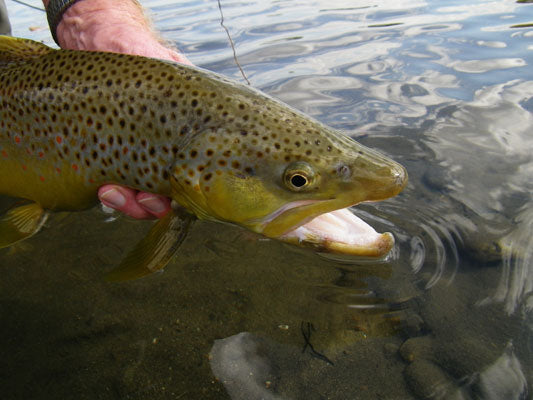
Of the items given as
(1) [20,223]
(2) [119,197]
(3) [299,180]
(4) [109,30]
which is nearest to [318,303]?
(3) [299,180]

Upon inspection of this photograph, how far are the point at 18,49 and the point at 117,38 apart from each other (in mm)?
640

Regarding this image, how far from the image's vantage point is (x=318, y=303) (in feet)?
8.46

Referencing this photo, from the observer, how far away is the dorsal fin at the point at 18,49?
2.70 metres

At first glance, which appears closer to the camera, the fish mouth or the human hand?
the fish mouth

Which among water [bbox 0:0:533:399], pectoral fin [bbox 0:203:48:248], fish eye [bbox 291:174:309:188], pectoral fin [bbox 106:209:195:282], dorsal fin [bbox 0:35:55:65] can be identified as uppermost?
dorsal fin [bbox 0:35:55:65]

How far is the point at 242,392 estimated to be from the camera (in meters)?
2.10

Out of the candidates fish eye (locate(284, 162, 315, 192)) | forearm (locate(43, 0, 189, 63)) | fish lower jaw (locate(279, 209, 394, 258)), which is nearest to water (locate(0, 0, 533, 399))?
fish lower jaw (locate(279, 209, 394, 258))

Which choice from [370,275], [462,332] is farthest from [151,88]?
[462,332]

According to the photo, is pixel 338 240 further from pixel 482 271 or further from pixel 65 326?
pixel 65 326

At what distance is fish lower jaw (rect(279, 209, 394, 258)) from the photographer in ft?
7.84

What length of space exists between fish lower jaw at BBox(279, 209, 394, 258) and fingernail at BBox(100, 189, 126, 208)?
1.02 metres

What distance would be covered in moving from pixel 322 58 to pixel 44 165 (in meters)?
5.78

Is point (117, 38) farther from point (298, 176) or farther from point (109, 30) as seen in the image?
point (298, 176)

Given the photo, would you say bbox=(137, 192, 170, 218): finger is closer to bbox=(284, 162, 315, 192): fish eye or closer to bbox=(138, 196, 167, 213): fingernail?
bbox=(138, 196, 167, 213): fingernail
